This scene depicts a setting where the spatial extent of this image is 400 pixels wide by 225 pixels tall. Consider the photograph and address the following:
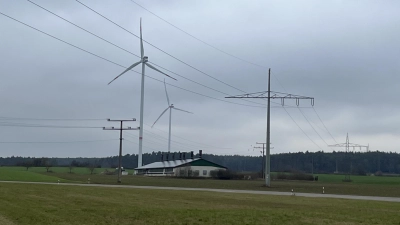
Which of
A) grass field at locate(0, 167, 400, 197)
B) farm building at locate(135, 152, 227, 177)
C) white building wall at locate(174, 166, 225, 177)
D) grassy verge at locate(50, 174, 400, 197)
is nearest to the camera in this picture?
grassy verge at locate(50, 174, 400, 197)

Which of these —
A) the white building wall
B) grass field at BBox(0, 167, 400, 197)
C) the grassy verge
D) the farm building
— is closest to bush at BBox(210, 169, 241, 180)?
the white building wall

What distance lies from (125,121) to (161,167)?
63.1 meters

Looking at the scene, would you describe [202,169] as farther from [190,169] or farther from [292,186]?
[292,186]

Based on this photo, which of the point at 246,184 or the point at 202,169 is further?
the point at 202,169

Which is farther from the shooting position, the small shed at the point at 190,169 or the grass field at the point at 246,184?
the small shed at the point at 190,169

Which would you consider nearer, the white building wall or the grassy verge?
the grassy verge

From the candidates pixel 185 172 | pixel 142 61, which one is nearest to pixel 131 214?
pixel 142 61

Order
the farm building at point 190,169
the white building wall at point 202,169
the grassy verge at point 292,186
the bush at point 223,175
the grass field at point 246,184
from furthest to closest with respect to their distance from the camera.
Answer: the white building wall at point 202,169
the farm building at point 190,169
the bush at point 223,175
the grass field at point 246,184
the grassy verge at point 292,186

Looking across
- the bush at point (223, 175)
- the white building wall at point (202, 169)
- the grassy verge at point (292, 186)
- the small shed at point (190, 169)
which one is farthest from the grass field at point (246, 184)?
the white building wall at point (202, 169)

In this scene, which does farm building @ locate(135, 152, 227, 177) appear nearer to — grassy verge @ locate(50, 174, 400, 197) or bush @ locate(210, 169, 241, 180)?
bush @ locate(210, 169, 241, 180)

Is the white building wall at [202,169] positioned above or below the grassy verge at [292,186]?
above

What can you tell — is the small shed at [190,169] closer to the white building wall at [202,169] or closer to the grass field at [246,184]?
the white building wall at [202,169]

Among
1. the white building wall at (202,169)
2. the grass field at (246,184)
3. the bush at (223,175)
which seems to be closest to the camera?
the grass field at (246,184)

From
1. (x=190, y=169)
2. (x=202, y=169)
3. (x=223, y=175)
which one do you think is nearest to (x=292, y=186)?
(x=223, y=175)
